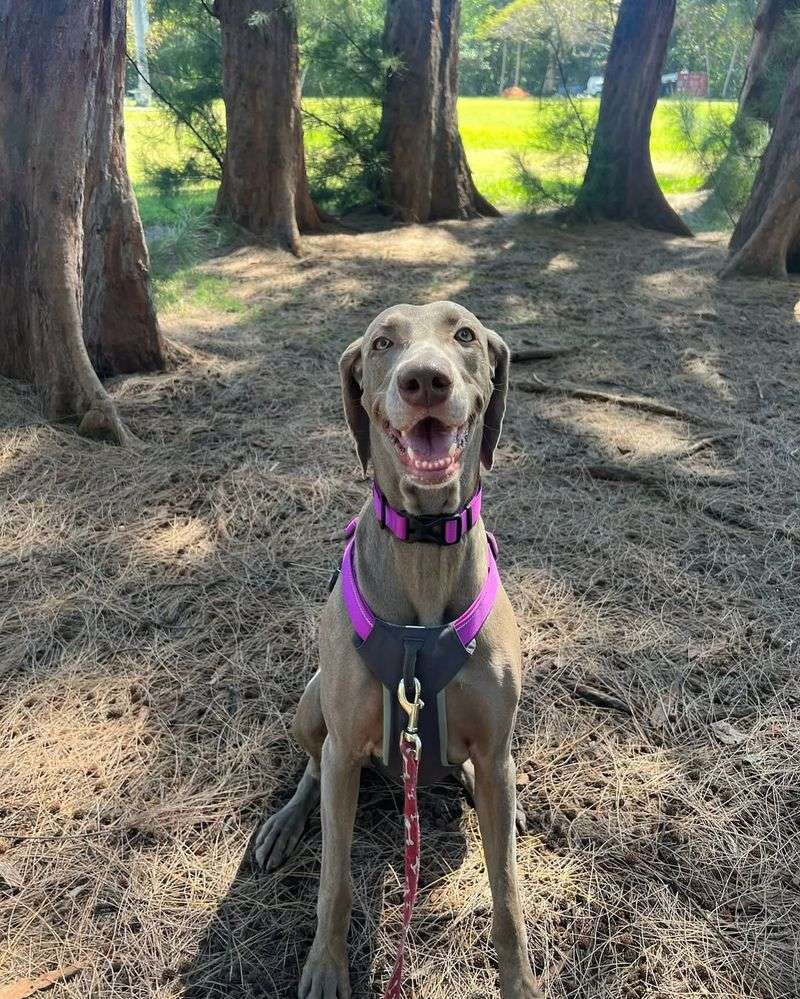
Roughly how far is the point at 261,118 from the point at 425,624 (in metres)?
8.97

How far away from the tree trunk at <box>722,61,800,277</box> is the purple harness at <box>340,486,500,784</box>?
28.5 feet

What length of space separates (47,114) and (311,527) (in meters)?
2.79

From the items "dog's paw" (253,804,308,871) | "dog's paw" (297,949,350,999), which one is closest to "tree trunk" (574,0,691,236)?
"dog's paw" (253,804,308,871)

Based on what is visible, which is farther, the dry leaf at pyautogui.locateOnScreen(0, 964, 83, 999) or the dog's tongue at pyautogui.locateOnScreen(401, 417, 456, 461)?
the dry leaf at pyautogui.locateOnScreen(0, 964, 83, 999)

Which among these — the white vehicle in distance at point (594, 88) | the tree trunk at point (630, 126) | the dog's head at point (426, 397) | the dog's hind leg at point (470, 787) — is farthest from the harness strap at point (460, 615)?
the white vehicle in distance at point (594, 88)

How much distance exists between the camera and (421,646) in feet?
6.36

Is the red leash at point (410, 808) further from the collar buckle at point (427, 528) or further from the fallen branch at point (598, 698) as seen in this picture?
the fallen branch at point (598, 698)

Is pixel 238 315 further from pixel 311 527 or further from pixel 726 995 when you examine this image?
pixel 726 995

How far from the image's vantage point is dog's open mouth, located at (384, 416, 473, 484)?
1861mm

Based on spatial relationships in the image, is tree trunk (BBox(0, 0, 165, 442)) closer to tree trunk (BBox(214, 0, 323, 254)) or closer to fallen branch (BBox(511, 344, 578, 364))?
fallen branch (BBox(511, 344, 578, 364))

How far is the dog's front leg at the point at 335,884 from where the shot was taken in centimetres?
208

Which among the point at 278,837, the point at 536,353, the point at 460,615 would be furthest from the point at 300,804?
the point at 536,353

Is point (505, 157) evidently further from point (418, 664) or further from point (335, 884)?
point (335, 884)

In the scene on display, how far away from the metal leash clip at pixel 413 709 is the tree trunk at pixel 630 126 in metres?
11.7
